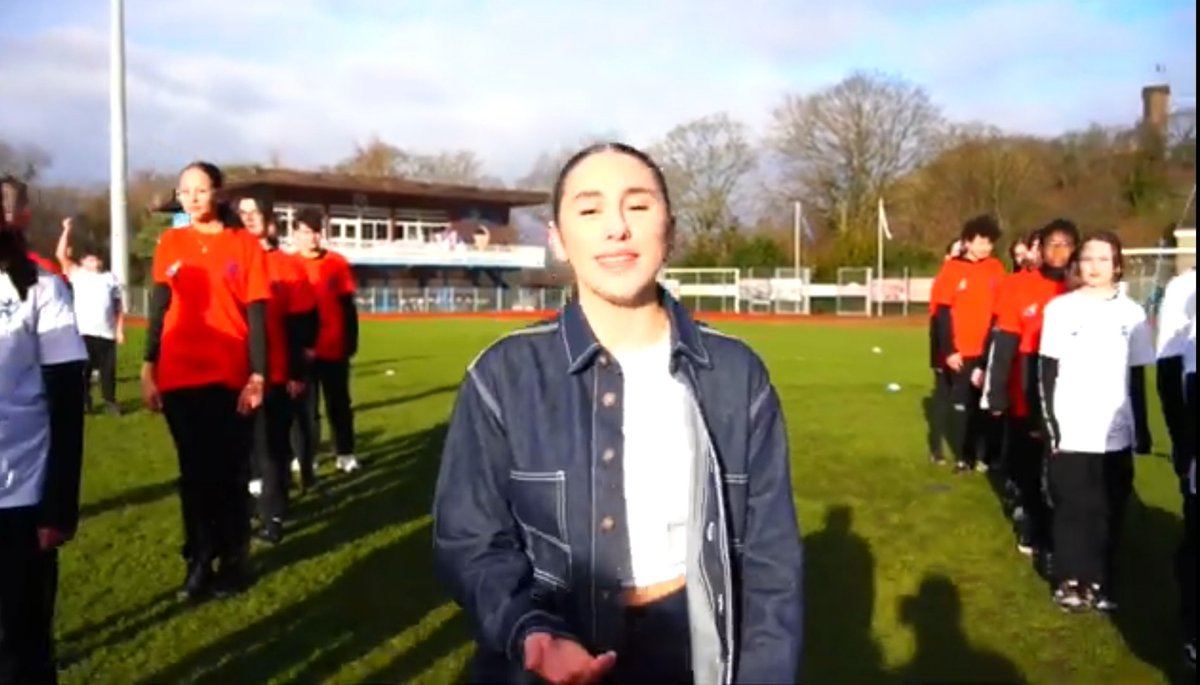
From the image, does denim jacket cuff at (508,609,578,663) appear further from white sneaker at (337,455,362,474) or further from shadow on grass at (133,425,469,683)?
white sneaker at (337,455,362,474)

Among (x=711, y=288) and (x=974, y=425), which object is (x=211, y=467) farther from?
(x=711, y=288)

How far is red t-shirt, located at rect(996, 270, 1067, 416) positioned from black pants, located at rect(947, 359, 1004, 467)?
5.76ft

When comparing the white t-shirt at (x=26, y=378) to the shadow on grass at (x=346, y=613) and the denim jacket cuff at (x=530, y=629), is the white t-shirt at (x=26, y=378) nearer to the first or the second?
the shadow on grass at (x=346, y=613)

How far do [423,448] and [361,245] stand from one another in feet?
170

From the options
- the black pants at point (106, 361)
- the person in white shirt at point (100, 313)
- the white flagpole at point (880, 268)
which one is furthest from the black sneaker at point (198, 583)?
the white flagpole at point (880, 268)

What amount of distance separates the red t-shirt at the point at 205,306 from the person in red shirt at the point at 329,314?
2.62 m

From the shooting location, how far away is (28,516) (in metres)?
3.42

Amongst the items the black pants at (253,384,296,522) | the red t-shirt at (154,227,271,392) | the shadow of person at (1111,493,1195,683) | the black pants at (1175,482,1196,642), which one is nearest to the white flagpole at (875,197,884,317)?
the shadow of person at (1111,493,1195,683)

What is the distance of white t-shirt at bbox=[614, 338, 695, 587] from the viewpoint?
2199 millimetres

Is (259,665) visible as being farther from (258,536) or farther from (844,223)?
(844,223)

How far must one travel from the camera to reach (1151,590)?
21.6ft

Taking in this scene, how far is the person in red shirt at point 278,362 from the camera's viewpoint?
753 centimetres

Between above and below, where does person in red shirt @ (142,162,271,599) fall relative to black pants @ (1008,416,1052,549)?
above

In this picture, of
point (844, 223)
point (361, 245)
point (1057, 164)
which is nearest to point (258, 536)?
point (1057, 164)
